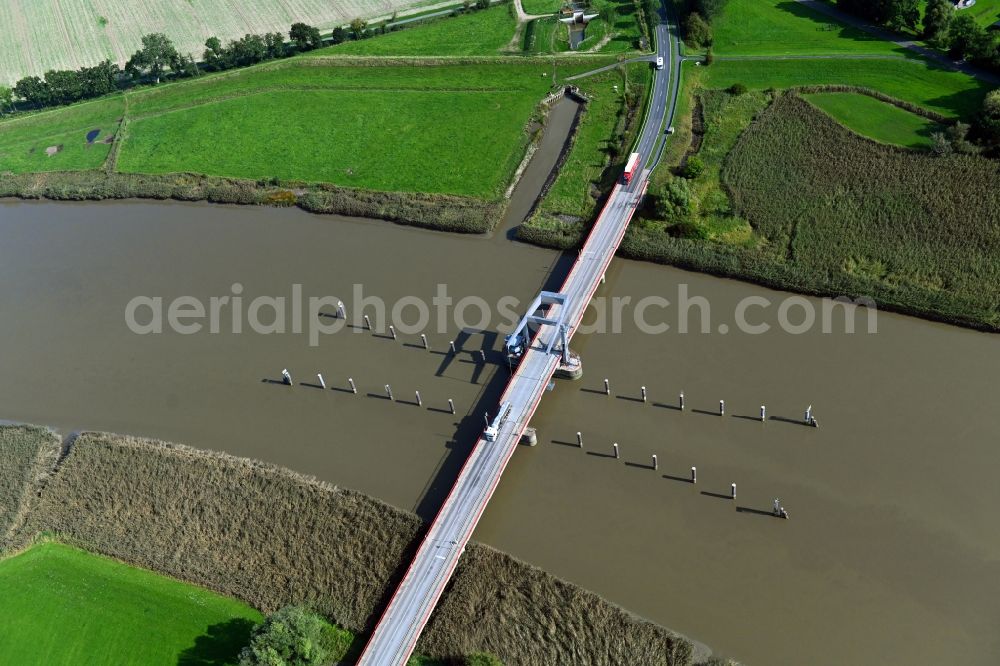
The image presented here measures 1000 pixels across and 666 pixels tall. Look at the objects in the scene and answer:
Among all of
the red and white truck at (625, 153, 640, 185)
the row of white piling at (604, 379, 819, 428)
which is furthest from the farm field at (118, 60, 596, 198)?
the row of white piling at (604, 379, 819, 428)

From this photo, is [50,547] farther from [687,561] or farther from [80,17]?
[80,17]

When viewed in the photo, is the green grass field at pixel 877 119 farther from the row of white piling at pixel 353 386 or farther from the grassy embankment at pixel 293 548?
the grassy embankment at pixel 293 548

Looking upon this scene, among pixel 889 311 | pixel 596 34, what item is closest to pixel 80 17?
pixel 596 34

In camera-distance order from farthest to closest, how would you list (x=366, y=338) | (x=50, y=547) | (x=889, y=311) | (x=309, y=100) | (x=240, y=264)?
(x=309, y=100)
(x=240, y=264)
(x=366, y=338)
(x=889, y=311)
(x=50, y=547)

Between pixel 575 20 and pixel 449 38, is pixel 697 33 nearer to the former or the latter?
pixel 575 20

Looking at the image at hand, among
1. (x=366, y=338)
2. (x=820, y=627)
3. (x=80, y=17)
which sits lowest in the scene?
(x=820, y=627)

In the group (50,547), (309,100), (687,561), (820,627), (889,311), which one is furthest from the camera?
(309,100)

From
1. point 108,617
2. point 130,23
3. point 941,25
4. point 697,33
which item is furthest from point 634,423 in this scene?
point 130,23

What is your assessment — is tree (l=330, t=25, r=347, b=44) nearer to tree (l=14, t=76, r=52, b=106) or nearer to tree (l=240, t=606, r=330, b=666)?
tree (l=14, t=76, r=52, b=106)
